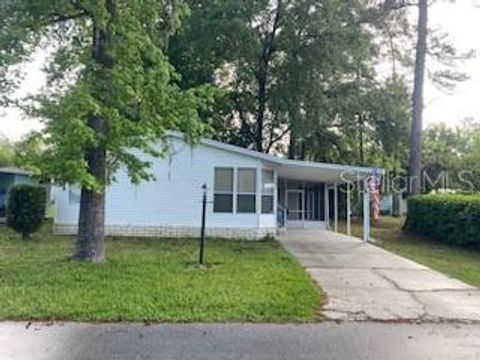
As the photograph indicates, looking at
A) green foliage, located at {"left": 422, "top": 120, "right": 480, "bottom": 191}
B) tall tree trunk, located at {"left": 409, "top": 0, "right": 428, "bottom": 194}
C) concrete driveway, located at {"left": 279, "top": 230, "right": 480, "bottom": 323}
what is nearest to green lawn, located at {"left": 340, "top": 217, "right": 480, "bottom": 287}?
concrete driveway, located at {"left": 279, "top": 230, "right": 480, "bottom": 323}

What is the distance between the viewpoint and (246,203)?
19766mm

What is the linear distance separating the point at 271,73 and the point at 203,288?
67.1 feet

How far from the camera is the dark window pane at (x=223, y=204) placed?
1970cm

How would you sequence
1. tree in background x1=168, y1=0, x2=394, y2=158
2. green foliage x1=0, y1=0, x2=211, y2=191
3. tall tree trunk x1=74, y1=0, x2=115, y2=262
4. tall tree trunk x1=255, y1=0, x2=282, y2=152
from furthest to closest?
tall tree trunk x1=255, y1=0, x2=282, y2=152 < tree in background x1=168, y1=0, x2=394, y2=158 < tall tree trunk x1=74, y1=0, x2=115, y2=262 < green foliage x1=0, y1=0, x2=211, y2=191

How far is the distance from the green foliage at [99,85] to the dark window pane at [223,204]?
737 cm

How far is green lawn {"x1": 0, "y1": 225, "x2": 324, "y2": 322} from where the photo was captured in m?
7.58

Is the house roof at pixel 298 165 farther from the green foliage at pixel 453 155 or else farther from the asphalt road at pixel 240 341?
the green foliage at pixel 453 155

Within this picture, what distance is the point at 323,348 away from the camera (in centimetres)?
616

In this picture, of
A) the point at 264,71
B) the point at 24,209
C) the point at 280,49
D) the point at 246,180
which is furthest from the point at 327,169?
the point at 24,209

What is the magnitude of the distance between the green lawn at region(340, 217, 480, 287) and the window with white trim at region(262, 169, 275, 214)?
3891 mm

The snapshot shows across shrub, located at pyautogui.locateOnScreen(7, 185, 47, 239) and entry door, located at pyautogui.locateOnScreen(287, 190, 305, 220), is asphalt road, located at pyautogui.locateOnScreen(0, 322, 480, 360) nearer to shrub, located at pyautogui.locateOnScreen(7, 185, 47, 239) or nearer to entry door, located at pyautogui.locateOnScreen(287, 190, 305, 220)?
shrub, located at pyautogui.locateOnScreen(7, 185, 47, 239)

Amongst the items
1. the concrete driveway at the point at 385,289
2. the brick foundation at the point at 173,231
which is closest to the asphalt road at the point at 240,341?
the concrete driveway at the point at 385,289

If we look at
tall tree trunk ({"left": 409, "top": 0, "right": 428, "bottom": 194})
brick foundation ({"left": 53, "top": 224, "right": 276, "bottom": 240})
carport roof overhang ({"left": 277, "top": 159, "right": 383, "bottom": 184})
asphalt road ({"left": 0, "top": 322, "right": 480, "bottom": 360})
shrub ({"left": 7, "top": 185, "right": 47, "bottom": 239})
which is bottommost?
asphalt road ({"left": 0, "top": 322, "right": 480, "bottom": 360})

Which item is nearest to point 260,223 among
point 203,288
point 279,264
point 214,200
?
point 214,200
